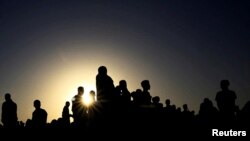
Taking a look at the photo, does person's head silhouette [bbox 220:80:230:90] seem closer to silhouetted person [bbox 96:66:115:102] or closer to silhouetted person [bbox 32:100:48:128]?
silhouetted person [bbox 96:66:115:102]

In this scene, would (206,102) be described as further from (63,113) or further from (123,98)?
(63,113)

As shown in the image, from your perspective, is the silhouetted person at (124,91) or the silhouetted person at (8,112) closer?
the silhouetted person at (124,91)

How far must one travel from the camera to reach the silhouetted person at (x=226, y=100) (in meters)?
10.6

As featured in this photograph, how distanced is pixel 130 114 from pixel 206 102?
4.63m

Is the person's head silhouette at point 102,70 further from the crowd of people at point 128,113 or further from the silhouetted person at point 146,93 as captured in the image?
the silhouetted person at point 146,93

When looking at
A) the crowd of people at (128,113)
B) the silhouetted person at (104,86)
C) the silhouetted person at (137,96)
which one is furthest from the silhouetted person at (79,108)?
the silhouetted person at (104,86)

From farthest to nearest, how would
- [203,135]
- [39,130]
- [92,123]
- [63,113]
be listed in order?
[63,113]
[39,130]
[203,135]
[92,123]

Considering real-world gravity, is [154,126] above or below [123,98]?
below

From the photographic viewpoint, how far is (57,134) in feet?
42.0

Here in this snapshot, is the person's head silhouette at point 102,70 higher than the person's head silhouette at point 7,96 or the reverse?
higher

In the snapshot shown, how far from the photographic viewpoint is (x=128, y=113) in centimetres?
913

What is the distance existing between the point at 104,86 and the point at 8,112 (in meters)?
5.84

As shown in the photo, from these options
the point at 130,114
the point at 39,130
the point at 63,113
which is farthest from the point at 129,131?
the point at 63,113

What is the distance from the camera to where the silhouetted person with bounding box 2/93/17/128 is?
13055 mm
